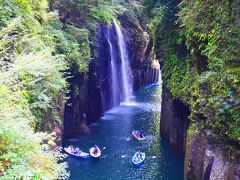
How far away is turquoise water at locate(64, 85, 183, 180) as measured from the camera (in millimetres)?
17344

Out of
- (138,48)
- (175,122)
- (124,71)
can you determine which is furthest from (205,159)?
(138,48)

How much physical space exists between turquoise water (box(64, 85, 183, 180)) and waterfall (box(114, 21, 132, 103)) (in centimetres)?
676

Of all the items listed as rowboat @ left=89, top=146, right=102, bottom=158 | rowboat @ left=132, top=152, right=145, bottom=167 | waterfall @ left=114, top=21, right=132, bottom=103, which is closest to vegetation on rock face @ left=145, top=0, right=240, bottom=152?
rowboat @ left=132, top=152, right=145, bottom=167

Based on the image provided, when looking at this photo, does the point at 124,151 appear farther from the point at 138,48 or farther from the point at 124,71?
the point at 138,48

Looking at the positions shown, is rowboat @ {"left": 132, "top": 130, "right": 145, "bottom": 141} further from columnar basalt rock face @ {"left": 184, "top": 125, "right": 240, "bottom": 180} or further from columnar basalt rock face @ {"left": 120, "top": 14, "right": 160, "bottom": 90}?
columnar basalt rock face @ {"left": 120, "top": 14, "right": 160, "bottom": 90}

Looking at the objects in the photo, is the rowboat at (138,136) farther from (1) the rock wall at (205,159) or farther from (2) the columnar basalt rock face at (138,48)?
(2) the columnar basalt rock face at (138,48)

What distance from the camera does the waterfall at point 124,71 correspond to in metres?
36.0

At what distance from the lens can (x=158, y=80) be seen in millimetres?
59750

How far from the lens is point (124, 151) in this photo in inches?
811

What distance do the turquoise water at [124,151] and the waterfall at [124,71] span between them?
6.76 metres

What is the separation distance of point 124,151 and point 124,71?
62.3ft

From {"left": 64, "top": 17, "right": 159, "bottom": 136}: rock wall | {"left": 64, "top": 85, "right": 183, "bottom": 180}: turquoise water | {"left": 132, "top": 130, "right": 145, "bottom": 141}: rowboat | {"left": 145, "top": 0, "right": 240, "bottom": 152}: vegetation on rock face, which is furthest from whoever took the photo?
{"left": 64, "top": 17, "right": 159, "bottom": 136}: rock wall

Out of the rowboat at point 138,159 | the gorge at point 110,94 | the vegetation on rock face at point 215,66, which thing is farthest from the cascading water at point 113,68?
the vegetation on rock face at point 215,66

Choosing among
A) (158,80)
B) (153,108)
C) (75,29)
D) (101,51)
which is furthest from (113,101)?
(158,80)
